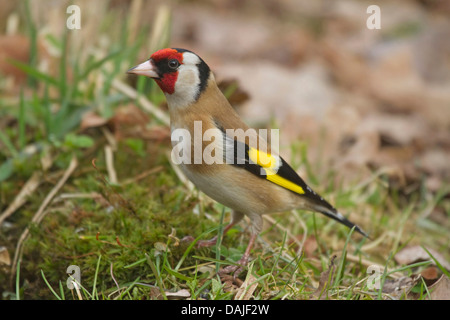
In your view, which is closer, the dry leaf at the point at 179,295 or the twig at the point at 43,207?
the dry leaf at the point at 179,295

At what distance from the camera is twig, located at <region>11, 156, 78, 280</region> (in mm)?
3340

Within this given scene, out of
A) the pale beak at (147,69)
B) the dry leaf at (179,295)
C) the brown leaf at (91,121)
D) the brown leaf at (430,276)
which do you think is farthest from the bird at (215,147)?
the brown leaf at (91,121)

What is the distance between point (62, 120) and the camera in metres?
4.30

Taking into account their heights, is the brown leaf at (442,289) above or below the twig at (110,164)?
below

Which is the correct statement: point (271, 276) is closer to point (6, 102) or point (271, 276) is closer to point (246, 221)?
point (246, 221)

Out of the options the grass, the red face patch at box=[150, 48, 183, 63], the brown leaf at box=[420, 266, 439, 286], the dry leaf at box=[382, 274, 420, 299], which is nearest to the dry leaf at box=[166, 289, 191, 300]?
the grass

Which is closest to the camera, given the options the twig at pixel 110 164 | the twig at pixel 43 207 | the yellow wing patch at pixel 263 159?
the yellow wing patch at pixel 263 159

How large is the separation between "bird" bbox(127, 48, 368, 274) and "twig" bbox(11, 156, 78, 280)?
1.06m

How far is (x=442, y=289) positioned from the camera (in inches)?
116

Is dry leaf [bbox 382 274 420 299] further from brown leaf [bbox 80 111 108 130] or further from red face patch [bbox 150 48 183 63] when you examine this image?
brown leaf [bbox 80 111 108 130]

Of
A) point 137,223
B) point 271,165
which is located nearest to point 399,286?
point 271,165

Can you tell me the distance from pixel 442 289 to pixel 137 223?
5.70 ft

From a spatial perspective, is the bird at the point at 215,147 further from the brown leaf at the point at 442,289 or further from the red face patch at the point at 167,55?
the brown leaf at the point at 442,289

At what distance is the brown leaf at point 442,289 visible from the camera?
116 inches
